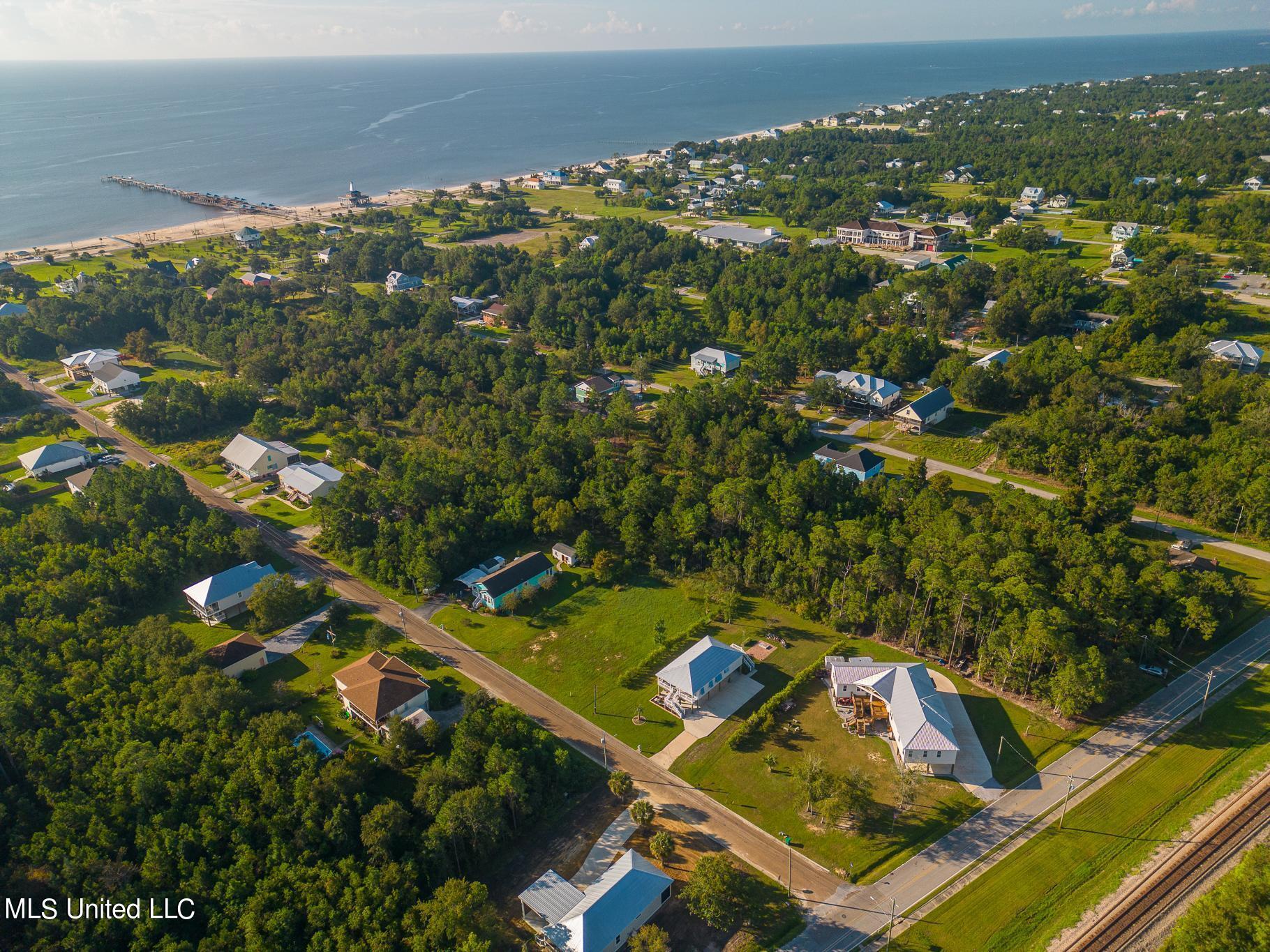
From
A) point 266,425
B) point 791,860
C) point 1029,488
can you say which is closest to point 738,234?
point 1029,488

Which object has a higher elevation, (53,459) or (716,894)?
(53,459)

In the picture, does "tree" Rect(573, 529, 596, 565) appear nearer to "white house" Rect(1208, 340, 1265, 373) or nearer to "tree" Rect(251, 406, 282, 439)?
"tree" Rect(251, 406, 282, 439)

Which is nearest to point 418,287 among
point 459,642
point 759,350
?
point 759,350

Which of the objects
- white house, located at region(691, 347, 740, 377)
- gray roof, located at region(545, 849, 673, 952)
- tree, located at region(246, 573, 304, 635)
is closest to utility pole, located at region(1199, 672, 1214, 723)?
gray roof, located at region(545, 849, 673, 952)

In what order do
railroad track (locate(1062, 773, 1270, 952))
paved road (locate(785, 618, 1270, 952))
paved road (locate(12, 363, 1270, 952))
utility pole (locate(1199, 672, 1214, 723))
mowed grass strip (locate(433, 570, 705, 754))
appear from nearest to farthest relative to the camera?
railroad track (locate(1062, 773, 1270, 952)), paved road (locate(785, 618, 1270, 952)), paved road (locate(12, 363, 1270, 952)), utility pole (locate(1199, 672, 1214, 723)), mowed grass strip (locate(433, 570, 705, 754))

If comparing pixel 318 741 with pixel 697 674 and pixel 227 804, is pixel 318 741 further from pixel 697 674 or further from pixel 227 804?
pixel 697 674

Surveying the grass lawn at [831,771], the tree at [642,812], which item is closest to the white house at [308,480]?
the tree at [642,812]
